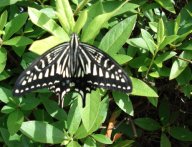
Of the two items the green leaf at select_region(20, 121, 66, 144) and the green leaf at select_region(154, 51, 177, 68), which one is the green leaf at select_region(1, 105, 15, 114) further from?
the green leaf at select_region(154, 51, 177, 68)

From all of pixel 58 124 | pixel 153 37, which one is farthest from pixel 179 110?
pixel 58 124

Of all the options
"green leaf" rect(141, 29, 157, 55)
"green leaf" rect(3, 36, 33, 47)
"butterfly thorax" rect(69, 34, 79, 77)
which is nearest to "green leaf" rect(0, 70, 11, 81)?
"green leaf" rect(3, 36, 33, 47)

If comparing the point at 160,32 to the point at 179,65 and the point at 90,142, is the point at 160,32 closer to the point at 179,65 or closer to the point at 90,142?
the point at 179,65

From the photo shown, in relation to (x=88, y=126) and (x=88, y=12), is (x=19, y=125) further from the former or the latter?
(x=88, y=12)

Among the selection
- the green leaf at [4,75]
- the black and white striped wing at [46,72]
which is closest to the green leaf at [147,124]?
the black and white striped wing at [46,72]

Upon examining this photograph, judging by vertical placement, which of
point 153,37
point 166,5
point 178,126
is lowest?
point 178,126

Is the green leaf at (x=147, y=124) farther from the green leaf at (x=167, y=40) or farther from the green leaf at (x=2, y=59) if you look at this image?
the green leaf at (x=2, y=59)

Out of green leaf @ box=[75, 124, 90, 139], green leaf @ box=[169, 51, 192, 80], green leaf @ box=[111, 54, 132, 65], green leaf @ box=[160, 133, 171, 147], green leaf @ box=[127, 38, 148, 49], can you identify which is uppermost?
green leaf @ box=[127, 38, 148, 49]

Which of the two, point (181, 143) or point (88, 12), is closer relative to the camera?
point (88, 12)
